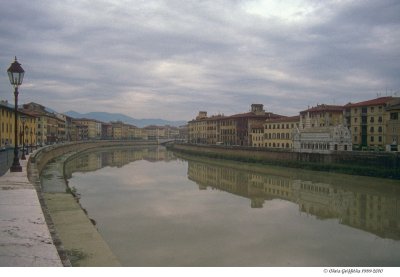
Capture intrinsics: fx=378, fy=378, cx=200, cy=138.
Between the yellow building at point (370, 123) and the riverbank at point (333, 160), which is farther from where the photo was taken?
the yellow building at point (370, 123)

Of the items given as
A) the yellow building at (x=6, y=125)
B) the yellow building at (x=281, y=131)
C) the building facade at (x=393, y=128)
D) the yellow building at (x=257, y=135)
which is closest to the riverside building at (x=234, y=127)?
the yellow building at (x=257, y=135)

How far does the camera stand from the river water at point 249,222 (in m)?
14.7

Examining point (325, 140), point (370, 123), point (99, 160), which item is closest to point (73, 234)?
point (325, 140)

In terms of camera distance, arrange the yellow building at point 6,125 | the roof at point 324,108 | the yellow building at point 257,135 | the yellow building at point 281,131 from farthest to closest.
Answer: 1. the yellow building at point 257,135
2. the yellow building at point 281,131
3. the roof at point 324,108
4. the yellow building at point 6,125

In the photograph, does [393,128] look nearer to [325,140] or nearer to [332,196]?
[325,140]

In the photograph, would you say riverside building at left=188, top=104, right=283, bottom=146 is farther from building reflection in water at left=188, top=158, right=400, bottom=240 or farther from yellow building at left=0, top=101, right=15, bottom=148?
yellow building at left=0, top=101, right=15, bottom=148

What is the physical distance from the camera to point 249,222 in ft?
67.9

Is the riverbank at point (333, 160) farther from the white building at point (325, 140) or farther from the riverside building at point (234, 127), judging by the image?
the riverside building at point (234, 127)

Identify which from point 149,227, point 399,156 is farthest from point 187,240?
point 399,156

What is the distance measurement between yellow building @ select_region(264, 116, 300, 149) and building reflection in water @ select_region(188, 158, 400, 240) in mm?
22413

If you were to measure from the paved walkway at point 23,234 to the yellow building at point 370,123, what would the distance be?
48.7 meters

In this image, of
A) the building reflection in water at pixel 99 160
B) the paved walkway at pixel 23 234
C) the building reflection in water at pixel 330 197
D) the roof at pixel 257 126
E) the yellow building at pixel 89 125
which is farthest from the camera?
the yellow building at pixel 89 125

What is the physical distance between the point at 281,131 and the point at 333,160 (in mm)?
21655

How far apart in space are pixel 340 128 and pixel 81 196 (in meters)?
36.4
